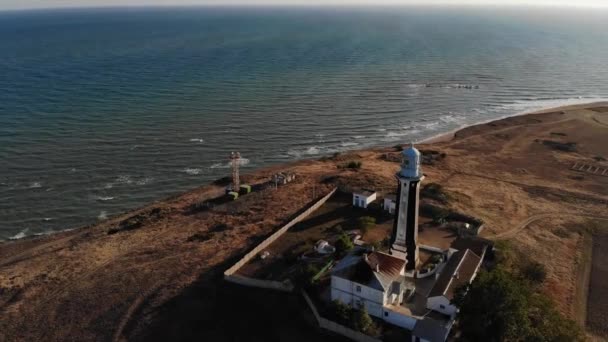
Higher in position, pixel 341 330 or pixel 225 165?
pixel 225 165

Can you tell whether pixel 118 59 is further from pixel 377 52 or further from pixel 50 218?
pixel 50 218

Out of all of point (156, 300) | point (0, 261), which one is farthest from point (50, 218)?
point (156, 300)

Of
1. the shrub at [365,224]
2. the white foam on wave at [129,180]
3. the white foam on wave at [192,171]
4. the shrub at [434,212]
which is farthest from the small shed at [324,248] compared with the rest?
the white foam on wave at [129,180]

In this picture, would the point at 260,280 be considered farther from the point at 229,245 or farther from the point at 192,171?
the point at 192,171

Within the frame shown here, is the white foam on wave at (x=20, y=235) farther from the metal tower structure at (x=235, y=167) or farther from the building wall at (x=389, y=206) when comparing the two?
the building wall at (x=389, y=206)

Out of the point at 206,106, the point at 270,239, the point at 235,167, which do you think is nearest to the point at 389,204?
the point at 270,239

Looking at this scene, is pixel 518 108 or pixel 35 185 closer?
pixel 35 185

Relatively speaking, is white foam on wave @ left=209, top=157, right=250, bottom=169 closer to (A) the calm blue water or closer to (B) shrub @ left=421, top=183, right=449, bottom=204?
(A) the calm blue water

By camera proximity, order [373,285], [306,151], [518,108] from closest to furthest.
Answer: [373,285], [306,151], [518,108]
